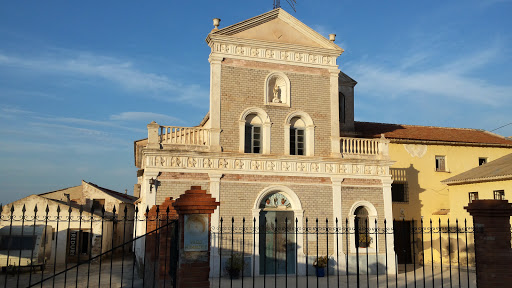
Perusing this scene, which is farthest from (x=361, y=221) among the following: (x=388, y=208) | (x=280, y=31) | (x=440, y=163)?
(x=280, y=31)

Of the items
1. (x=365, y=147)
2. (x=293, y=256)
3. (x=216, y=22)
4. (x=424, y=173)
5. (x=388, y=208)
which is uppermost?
(x=216, y=22)

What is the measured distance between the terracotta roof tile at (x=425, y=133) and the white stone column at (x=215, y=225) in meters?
10.2

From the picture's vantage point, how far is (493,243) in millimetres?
9703

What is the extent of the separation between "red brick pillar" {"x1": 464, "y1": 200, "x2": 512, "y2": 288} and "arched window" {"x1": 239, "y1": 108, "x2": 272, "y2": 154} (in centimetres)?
1105

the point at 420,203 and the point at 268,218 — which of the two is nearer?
the point at 268,218

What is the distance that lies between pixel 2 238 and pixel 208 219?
19.6 metres

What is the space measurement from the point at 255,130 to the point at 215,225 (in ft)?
15.2

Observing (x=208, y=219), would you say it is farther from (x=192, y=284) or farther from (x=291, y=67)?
(x=291, y=67)

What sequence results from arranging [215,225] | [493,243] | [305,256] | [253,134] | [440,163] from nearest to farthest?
[493,243] → [215,225] → [305,256] → [253,134] → [440,163]

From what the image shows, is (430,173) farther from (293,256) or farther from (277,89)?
(277,89)

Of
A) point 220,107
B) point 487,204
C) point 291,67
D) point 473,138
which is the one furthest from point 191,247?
point 473,138

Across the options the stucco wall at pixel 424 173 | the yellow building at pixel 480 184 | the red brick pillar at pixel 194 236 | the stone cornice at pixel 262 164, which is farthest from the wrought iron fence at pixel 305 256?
the red brick pillar at pixel 194 236

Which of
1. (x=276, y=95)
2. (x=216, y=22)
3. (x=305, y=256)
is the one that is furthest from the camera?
(x=276, y=95)

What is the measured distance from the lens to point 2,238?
23.2m
